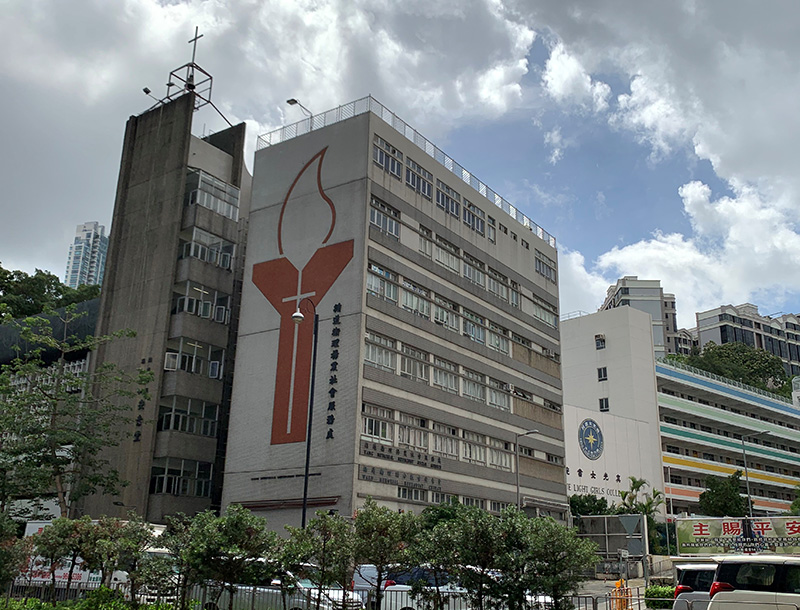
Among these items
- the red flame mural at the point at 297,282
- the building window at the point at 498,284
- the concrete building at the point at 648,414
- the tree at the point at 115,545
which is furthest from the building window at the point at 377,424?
the concrete building at the point at 648,414

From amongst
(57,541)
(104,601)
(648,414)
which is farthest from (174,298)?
(648,414)

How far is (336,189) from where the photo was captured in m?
50.2

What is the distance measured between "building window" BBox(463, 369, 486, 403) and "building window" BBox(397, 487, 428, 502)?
852cm

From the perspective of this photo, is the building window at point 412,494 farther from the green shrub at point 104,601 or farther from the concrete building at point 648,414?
the concrete building at point 648,414

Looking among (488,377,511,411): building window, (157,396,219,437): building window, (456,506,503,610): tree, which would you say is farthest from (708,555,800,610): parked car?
(488,377,511,411): building window

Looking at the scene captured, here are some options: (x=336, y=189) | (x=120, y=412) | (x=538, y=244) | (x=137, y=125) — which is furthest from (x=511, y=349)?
(x=137, y=125)

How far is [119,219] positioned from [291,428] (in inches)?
857

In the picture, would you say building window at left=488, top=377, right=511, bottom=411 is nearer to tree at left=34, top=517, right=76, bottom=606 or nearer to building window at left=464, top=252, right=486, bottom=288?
building window at left=464, top=252, right=486, bottom=288

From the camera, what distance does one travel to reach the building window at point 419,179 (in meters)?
53.4

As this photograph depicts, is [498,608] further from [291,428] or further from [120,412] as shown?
[120,412]

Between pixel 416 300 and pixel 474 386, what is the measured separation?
8.02 m

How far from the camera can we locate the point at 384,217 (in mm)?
50344

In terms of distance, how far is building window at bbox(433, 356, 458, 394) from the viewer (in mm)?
52031

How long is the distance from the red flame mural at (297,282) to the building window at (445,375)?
8.87 m
